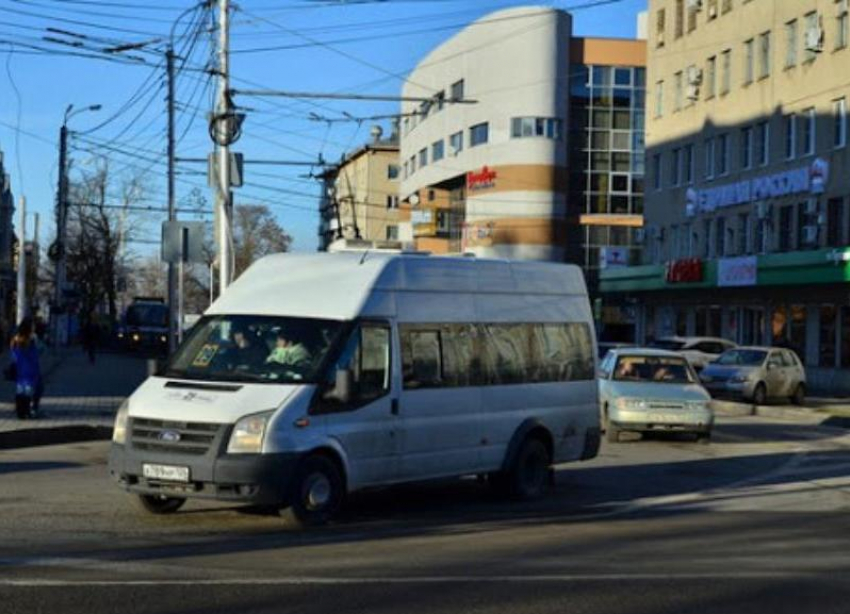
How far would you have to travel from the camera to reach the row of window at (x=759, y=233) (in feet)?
137

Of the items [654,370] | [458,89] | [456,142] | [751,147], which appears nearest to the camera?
[654,370]

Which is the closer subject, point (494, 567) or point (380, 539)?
point (494, 567)

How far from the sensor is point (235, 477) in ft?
33.1

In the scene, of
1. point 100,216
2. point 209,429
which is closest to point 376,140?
point 100,216

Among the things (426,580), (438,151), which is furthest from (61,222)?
(426,580)

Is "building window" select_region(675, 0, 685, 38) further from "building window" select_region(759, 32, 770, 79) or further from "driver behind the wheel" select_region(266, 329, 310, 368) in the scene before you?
"driver behind the wheel" select_region(266, 329, 310, 368)

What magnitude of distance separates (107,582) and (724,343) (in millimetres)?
36402

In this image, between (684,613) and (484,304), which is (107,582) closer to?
(684,613)

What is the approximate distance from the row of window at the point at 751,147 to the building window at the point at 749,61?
1992 millimetres

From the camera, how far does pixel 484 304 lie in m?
12.9

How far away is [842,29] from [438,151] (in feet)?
143

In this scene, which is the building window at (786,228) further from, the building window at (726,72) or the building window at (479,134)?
the building window at (479,134)

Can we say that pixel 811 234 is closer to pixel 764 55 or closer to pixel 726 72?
pixel 764 55

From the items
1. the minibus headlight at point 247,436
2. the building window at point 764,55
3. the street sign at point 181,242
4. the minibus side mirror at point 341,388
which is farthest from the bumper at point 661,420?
the building window at point 764,55
